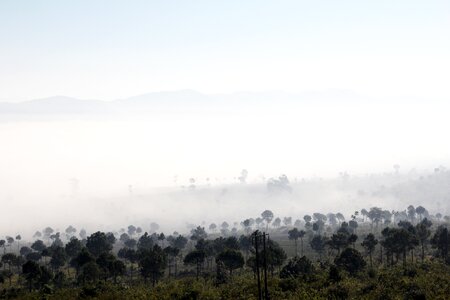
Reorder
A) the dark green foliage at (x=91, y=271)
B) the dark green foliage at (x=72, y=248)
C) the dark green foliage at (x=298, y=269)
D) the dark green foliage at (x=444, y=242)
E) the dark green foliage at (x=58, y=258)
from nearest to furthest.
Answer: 1. the dark green foliage at (x=298, y=269)
2. the dark green foliage at (x=91, y=271)
3. the dark green foliage at (x=444, y=242)
4. the dark green foliage at (x=58, y=258)
5. the dark green foliage at (x=72, y=248)

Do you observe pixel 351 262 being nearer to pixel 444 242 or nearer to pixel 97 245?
pixel 444 242

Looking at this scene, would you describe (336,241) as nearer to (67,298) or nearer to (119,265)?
(119,265)

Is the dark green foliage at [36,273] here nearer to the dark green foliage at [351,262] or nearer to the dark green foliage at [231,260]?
the dark green foliage at [231,260]

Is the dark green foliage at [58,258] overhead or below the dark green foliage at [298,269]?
below

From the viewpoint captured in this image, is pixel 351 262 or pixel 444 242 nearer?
pixel 351 262

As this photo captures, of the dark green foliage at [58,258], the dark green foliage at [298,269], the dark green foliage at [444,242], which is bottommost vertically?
the dark green foliage at [58,258]

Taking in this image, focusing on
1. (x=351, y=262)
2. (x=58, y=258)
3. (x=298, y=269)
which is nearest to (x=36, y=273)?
(x=58, y=258)

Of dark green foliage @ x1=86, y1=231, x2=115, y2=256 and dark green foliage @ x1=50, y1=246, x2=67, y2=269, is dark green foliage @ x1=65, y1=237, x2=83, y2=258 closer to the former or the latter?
dark green foliage @ x1=86, y1=231, x2=115, y2=256

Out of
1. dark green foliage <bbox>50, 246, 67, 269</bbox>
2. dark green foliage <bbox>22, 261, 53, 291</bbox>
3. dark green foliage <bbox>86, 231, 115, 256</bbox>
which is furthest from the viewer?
dark green foliage <bbox>86, 231, 115, 256</bbox>

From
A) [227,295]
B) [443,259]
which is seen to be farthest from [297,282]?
[443,259]

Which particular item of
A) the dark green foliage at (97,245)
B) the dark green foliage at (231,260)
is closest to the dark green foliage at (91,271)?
the dark green foliage at (231,260)

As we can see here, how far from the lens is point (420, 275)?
103250 millimetres

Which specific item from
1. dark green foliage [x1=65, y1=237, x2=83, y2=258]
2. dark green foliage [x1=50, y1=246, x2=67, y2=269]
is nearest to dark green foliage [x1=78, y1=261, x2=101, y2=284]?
dark green foliage [x1=50, y1=246, x2=67, y2=269]

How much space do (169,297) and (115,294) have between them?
14.1 m
